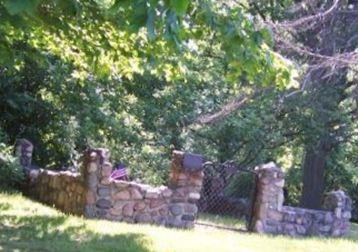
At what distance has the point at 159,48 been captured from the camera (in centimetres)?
726

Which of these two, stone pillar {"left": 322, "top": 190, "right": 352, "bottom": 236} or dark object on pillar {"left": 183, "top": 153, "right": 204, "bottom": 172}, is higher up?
dark object on pillar {"left": 183, "top": 153, "right": 204, "bottom": 172}

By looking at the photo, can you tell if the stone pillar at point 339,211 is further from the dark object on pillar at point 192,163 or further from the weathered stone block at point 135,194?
the weathered stone block at point 135,194

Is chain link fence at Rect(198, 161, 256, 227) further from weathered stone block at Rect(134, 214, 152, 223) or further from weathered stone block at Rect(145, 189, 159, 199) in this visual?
weathered stone block at Rect(134, 214, 152, 223)

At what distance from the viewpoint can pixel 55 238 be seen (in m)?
8.24

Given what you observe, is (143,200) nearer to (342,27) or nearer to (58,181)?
(58,181)

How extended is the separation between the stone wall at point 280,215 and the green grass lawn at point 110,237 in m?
0.82

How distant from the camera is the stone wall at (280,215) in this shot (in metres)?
12.2

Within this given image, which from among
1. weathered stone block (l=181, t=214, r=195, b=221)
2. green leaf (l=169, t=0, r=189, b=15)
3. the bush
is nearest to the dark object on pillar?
weathered stone block (l=181, t=214, r=195, b=221)

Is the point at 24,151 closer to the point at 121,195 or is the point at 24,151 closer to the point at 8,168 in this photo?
the point at 8,168

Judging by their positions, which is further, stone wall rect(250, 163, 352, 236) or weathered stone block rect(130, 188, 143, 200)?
stone wall rect(250, 163, 352, 236)

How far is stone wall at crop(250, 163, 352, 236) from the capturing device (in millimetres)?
12180

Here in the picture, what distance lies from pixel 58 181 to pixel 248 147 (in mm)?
7896

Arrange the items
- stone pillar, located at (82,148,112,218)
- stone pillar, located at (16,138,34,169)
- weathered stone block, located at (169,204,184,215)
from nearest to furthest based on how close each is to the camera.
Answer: stone pillar, located at (82,148,112,218)
weathered stone block, located at (169,204,184,215)
stone pillar, located at (16,138,34,169)

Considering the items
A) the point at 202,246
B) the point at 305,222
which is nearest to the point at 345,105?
the point at 305,222
